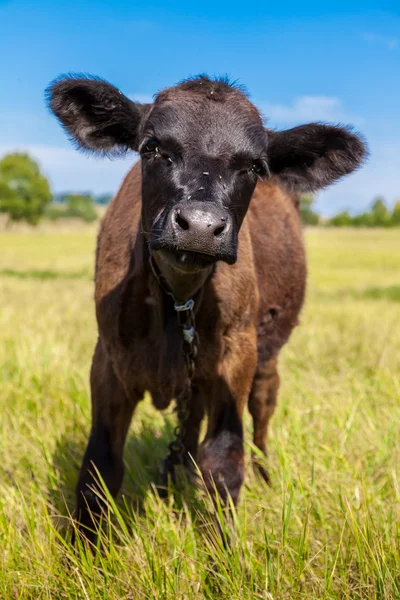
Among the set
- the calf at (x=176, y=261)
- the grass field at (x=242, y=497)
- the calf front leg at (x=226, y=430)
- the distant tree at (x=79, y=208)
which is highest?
the distant tree at (x=79, y=208)

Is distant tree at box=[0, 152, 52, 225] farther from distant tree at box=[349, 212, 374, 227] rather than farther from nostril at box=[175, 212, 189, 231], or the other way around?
nostril at box=[175, 212, 189, 231]

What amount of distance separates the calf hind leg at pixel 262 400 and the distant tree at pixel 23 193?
7148 cm

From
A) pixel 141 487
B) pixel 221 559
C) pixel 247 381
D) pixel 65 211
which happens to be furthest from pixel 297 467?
pixel 65 211

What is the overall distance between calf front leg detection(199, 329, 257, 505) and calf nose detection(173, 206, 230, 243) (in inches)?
40.5

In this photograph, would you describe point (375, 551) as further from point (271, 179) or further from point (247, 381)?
point (271, 179)

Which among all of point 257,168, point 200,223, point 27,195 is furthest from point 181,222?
point 27,195

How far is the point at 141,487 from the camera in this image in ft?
12.5

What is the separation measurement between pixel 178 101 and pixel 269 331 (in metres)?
2.11

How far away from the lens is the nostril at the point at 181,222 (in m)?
2.61

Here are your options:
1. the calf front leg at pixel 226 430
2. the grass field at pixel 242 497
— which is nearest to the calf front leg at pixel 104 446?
the grass field at pixel 242 497

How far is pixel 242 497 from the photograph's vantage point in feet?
12.6

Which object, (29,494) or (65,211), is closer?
(29,494)

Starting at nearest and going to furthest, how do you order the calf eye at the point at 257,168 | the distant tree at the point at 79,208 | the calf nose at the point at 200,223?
the calf nose at the point at 200,223 < the calf eye at the point at 257,168 < the distant tree at the point at 79,208

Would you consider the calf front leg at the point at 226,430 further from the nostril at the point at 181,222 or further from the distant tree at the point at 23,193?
the distant tree at the point at 23,193
